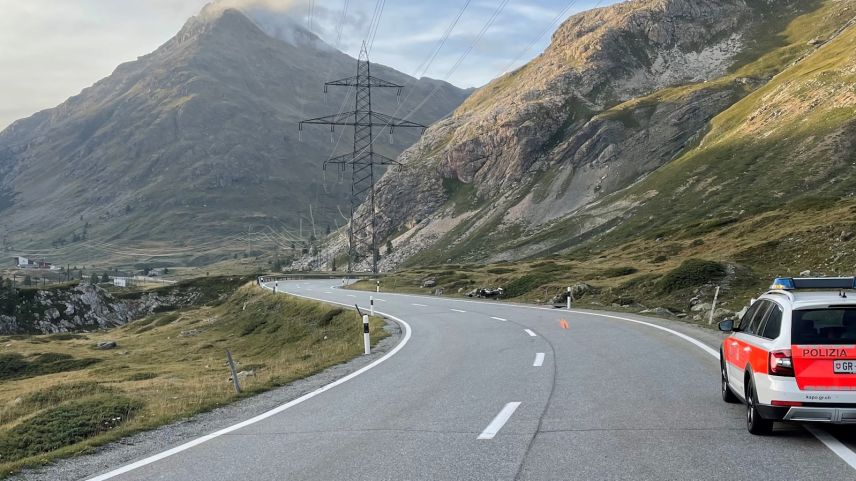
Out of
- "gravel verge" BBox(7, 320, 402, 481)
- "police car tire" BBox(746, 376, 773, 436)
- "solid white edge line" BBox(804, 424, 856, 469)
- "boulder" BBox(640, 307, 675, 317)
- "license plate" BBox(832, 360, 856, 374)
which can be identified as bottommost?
"gravel verge" BBox(7, 320, 402, 481)

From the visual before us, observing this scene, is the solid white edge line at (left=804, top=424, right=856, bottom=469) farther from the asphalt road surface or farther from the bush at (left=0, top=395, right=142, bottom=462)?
the bush at (left=0, top=395, right=142, bottom=462)

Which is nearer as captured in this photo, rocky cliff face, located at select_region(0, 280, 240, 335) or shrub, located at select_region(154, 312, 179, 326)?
shrub, located at select_region(154, 312, 179, 326)

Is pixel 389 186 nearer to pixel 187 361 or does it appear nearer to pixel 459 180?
pixel 459 180

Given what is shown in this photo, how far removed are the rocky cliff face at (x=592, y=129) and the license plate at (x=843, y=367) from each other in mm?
99403

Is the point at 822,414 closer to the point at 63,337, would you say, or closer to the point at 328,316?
the point at 328,316

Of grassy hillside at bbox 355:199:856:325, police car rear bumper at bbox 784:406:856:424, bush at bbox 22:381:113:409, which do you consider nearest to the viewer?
police car rear bumper at bbox 784:406:856:424

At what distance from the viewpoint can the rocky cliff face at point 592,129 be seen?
130 m

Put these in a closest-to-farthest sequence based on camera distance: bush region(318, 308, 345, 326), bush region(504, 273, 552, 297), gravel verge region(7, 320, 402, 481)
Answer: gravel verge region(7, 320, 402, 481) < bush region(318, 308, 345, 326) < bush region(504, 273, 552, 297)

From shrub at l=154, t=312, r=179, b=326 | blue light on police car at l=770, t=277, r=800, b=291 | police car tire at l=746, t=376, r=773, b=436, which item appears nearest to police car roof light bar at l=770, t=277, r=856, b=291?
blue light on police car at l=770, t=277, r=800, b=291

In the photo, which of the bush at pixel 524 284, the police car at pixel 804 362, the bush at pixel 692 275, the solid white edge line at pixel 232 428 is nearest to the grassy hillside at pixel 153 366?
the solid white edge line at pixel 232 428

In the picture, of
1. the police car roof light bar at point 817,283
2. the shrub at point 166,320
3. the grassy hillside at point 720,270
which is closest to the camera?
the police car roof light bar at point 817,283

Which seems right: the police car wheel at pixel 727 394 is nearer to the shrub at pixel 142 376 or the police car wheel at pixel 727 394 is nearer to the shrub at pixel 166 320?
the shrub at pixel 142 376

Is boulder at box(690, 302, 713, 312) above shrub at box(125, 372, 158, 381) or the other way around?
above

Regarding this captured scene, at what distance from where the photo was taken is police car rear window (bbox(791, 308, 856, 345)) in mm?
7828
